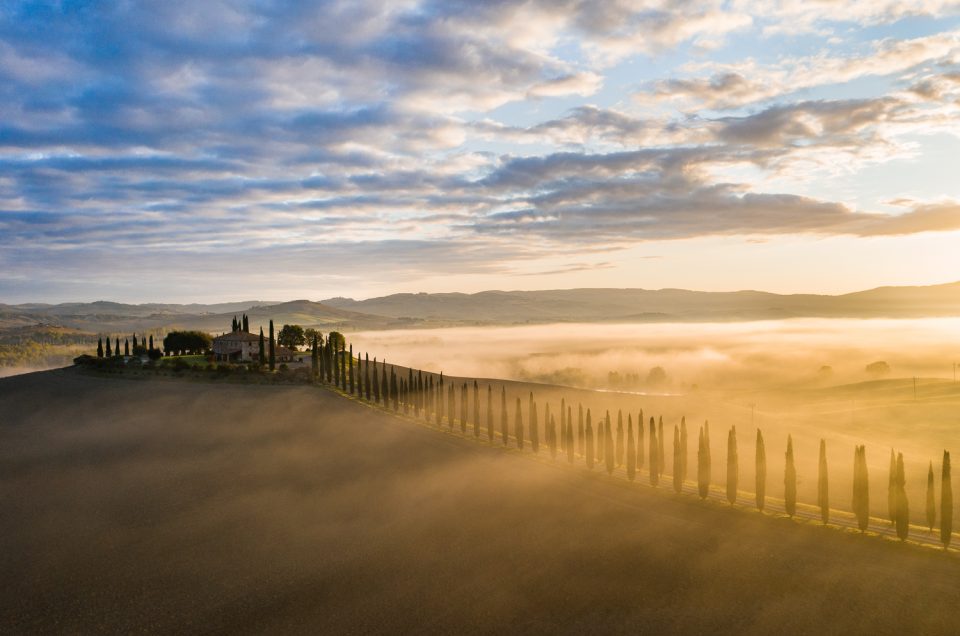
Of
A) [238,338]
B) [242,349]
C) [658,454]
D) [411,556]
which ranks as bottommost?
[411,556]

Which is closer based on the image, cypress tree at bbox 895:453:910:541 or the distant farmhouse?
cypress tree at bbox 895:453:910:541

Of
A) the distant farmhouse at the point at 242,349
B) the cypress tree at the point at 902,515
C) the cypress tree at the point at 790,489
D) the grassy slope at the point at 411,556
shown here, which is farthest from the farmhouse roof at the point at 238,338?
the cypress tree at the point at 902,515

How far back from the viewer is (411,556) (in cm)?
4597

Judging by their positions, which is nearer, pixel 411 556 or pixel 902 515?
pixel 411 556

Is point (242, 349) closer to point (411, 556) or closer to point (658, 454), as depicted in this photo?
point (658, 454)

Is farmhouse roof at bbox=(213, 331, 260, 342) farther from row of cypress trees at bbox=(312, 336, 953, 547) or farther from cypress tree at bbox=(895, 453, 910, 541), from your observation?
cypress tree at bbox=(895, 453, 910, 541)

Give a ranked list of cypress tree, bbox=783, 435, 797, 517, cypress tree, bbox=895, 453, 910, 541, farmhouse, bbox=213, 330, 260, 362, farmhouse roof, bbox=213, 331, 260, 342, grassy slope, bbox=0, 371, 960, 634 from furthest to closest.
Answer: farmhouse roof, bbox=213, 331, 260, 342 < farmhouse, bbox=213, 330, 260, 362 < cypress tree, bbox=783, 435, 797, 517 < cypress tree, bbox=895, 453, 910, 541 < grassy slope, bbox=0, 371, 960, 634

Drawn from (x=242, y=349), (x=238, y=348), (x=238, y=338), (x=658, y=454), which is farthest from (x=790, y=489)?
(x=238, y=338)

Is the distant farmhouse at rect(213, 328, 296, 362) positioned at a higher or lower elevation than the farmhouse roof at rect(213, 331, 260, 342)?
lower

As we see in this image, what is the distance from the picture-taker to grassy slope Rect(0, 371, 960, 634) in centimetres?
3753

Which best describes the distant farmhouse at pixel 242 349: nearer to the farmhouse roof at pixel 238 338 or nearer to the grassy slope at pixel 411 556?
the farmhouse roof at pixel 238 338

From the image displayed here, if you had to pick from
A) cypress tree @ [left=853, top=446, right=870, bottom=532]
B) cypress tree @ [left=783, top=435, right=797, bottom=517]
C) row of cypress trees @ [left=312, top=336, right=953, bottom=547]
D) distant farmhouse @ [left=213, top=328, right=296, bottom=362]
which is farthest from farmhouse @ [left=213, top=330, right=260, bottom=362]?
cypress tree @ [left=853, top=446, right=870, bottom=532]

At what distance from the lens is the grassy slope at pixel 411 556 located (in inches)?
1478

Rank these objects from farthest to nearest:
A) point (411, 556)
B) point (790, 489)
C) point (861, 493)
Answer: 1. point (790, 489)
2. point (861, 493)
3. point (411, 556)
